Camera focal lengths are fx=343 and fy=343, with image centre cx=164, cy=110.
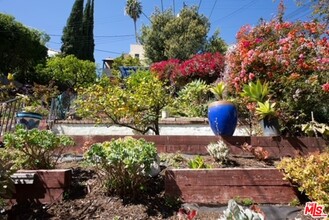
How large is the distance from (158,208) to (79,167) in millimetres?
1465

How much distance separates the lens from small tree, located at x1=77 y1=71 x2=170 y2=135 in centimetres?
605

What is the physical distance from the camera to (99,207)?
138 inches

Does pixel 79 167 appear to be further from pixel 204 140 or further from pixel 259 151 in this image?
pixel 259 151

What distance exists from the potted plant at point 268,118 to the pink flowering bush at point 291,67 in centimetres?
38

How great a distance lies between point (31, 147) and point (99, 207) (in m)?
1.10

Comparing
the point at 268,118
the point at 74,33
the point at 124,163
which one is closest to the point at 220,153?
the point at 268,118

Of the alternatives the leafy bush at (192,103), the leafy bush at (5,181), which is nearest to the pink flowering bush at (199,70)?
the leafy bush at (192,103)

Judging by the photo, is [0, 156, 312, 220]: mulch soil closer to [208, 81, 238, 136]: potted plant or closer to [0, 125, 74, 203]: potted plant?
[0, 125, 74, 203]: potted plant

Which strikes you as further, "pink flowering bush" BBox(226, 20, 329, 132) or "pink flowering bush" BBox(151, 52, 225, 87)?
"pink flowering bush" BBox(151, 52, 225, 87)

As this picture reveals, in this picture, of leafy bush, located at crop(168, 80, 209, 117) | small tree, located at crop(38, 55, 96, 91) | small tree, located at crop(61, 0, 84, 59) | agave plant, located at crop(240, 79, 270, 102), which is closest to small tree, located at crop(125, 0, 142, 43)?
small tree, located at crop(61, 0, 84, 59)

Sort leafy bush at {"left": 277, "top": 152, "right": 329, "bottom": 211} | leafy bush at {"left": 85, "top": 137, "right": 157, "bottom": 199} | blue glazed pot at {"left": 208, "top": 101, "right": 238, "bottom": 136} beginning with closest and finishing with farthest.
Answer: leafy bush at {"left": 277, "top": 152, "right": 329, "bottom": 211}, leafy bush at {"left": 85, "top": 137, "right": 157, "bottom": 199}, blue glazed pot at {"left": 208, "top": 101, "right": 238, "bottom": 136}

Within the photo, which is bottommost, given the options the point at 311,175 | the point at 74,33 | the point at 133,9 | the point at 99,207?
the point at 99,207

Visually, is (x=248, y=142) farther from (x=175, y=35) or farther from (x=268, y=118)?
(x=175, y=35)

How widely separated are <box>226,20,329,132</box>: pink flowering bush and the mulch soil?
9.55ft
